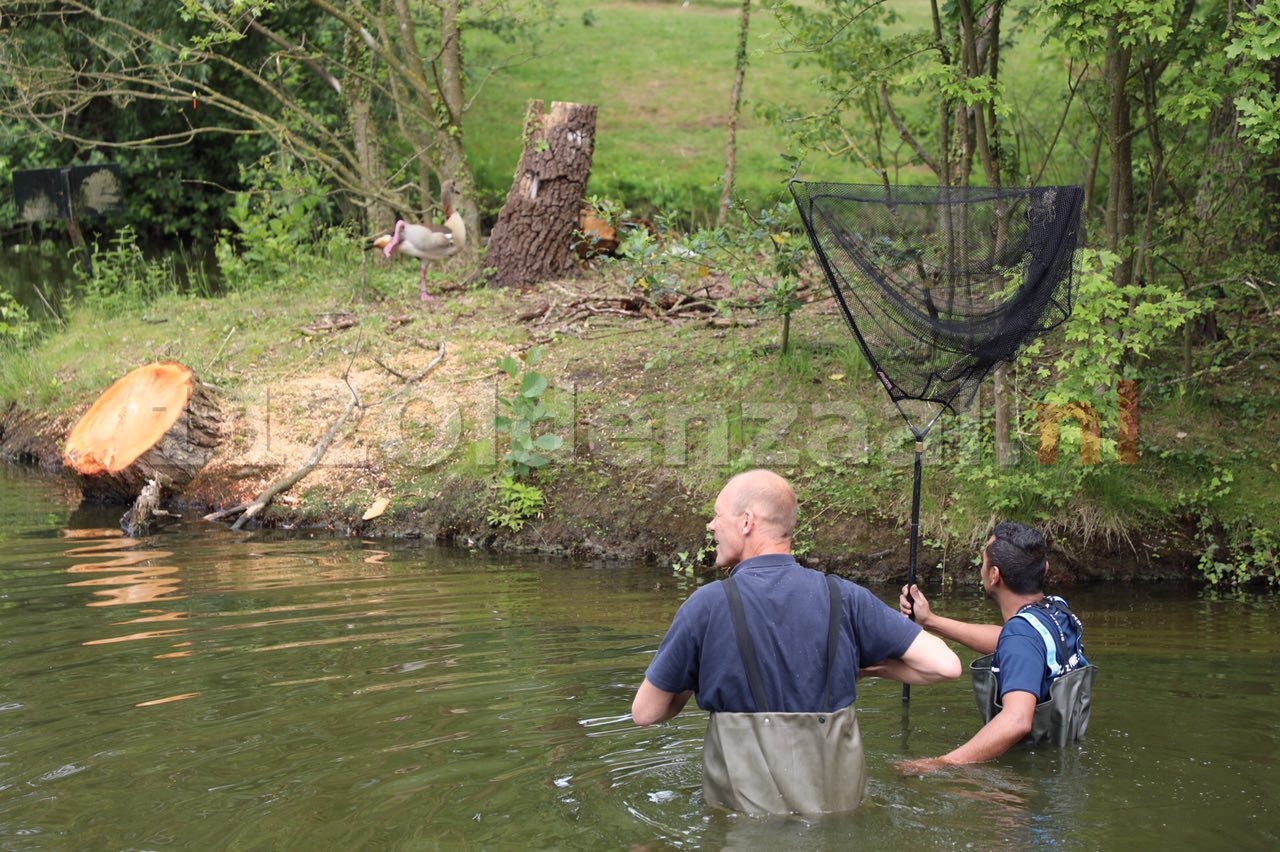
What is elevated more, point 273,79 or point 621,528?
point 273,79

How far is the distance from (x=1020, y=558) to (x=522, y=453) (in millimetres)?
5405

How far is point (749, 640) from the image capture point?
173 inches

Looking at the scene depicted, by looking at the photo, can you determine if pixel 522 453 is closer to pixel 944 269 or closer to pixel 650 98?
pixel 944 269

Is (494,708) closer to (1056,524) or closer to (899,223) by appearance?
(899,223)

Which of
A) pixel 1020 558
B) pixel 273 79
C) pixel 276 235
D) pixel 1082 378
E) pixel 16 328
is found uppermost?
pixel 273 79

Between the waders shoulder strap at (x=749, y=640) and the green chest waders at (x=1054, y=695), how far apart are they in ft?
4.57

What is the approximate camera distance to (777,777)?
14.8 feet

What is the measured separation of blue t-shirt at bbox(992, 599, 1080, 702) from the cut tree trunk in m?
7.82

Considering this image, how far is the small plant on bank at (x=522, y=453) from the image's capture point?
10.2 meters

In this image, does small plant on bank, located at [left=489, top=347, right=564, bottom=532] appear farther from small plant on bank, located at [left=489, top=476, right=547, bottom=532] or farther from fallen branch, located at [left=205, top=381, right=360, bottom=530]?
fallen branch, located at [left=205, top=381, right=360, bottom=530]

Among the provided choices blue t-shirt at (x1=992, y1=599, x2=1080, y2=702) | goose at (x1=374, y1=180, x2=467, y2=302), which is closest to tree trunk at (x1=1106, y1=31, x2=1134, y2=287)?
blue t-shirt at (x1=992, y1=599, x2=1080, y2=702)

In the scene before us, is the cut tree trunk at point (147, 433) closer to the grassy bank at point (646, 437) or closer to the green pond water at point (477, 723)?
the grassy bank at point (646, 437)

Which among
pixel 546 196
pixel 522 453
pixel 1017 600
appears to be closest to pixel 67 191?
pixel 546 196

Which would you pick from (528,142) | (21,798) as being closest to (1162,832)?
(21,798)
